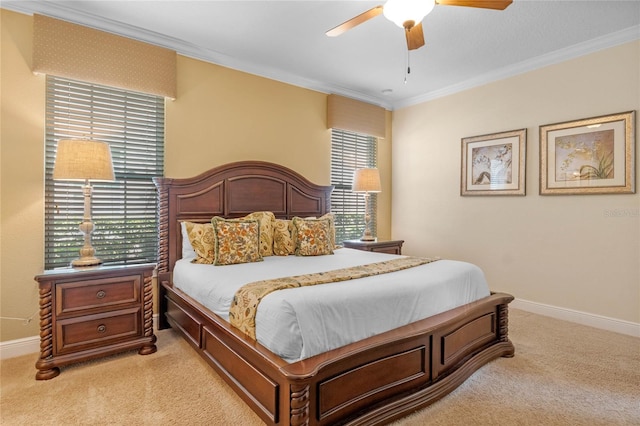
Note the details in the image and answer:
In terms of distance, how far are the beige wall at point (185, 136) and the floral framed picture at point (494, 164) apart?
4.28ft

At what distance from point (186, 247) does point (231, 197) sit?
2.47 feet

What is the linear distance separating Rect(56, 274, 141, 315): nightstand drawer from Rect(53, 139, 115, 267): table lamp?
191 millimetres

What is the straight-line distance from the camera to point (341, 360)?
5.57 feet

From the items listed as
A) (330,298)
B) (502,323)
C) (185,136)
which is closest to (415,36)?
(330,298)

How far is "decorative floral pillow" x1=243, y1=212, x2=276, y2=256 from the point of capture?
3.41 metres

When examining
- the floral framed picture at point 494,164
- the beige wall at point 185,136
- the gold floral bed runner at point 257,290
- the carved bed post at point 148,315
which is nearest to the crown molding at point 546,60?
the floral framed picture at point 494,164

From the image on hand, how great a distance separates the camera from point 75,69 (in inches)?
114

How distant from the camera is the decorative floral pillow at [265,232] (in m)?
3.41

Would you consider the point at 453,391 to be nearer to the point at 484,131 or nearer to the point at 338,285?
the point at 338,285

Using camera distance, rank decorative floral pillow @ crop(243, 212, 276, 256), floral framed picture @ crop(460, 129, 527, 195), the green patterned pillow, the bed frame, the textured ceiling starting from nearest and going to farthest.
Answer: the bed frame < the textured ceiling < the green patterned pillow < decorative floral pillow @ crop(243, 212, 276, 256) < floral framed picture @ crop(460, 129, 527, 195)

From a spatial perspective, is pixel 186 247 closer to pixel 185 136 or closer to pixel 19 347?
pixel 185 136

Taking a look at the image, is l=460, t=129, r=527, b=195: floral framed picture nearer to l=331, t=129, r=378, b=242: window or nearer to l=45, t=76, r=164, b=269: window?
l=331, t=129, r=378, b=242: window

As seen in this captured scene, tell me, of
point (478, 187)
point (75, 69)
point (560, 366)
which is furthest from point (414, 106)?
point (75, 69)

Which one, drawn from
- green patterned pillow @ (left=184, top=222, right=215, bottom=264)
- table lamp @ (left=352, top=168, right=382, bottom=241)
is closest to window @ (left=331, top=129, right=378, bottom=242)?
table lamp @ (left=352, top=168, right=382, bottom=241)
